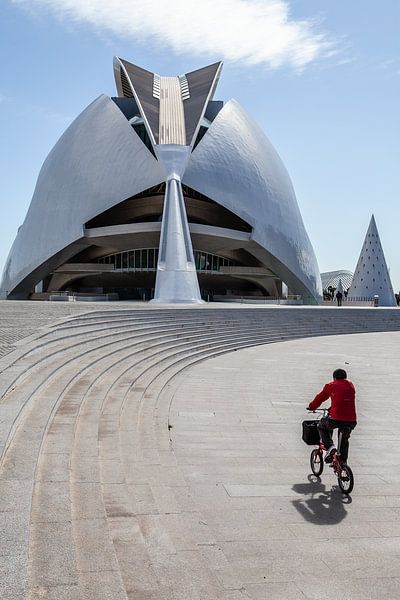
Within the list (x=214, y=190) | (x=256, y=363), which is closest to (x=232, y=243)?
(x=214, y=190)

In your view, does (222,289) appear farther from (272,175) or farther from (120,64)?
(120,64)

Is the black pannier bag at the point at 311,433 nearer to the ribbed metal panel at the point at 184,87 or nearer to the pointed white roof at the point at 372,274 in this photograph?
the pointed white roof at the point at 372,274

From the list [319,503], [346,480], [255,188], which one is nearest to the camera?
[319,503]

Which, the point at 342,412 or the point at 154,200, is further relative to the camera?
the point at 154,200

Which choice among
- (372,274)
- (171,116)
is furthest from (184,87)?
(372,274)

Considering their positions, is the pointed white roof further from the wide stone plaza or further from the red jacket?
the red jacket

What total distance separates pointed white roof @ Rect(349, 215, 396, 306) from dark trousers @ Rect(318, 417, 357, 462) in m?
36.3

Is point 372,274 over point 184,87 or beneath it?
beneath

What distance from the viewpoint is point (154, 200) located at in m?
38.6

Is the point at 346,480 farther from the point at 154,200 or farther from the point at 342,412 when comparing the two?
the point at 154,200

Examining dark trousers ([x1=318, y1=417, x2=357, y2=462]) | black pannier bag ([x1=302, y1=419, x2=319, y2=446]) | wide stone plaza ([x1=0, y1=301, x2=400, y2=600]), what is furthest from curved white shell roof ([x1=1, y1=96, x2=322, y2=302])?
dark trousers ([x1=318, y1=417, x2=357, y2=462])

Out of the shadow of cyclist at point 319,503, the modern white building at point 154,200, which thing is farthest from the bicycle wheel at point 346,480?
the modern white building at point 154,200

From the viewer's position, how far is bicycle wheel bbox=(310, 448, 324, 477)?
5672 mm

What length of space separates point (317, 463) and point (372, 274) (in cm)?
3687
